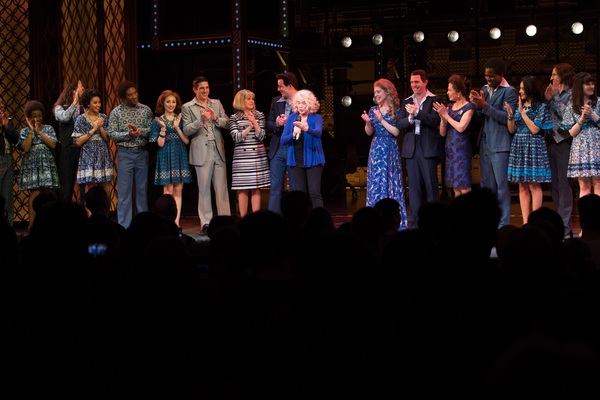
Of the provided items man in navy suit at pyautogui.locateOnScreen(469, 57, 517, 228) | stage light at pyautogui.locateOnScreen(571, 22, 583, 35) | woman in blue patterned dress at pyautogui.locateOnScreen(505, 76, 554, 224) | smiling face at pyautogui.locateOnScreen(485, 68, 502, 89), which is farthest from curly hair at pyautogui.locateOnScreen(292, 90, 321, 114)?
stage light at pyautogui.locateOnScreen(571, 22, 583, 35)

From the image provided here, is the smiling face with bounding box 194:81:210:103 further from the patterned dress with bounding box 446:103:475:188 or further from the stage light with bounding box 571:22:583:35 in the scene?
the stage light with bounding box 571:22:583:35

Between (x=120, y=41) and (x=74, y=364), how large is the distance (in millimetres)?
6338

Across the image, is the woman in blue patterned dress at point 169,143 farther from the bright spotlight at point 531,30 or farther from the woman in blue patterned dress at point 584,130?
the bright spotlight at point 531,30

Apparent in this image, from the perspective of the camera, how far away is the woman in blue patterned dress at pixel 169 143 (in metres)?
6.44

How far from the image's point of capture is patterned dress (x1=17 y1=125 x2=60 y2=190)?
6.68 m

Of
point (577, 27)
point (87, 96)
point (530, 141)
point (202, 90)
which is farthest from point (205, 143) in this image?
point (577, 27)

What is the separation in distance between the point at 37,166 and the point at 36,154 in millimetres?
128

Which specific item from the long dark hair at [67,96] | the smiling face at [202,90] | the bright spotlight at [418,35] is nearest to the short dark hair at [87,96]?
the long dark hair at [67,96]

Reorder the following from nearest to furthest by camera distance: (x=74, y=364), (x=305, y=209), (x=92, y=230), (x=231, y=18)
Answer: (x=74, y=364)
(x=92, y=230)
(x=305, y=209)
(x=231, y=18)

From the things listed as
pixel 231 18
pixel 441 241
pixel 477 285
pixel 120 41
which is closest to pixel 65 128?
pixel 120 41

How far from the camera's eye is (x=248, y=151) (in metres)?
6.42

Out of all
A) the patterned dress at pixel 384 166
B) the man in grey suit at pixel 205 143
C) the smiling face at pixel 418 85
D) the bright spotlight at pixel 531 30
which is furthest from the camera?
the bright spotlight at pixel 531 30

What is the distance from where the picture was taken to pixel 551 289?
72.1 inches

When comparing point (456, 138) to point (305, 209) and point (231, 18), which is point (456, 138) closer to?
point (305, 209)
